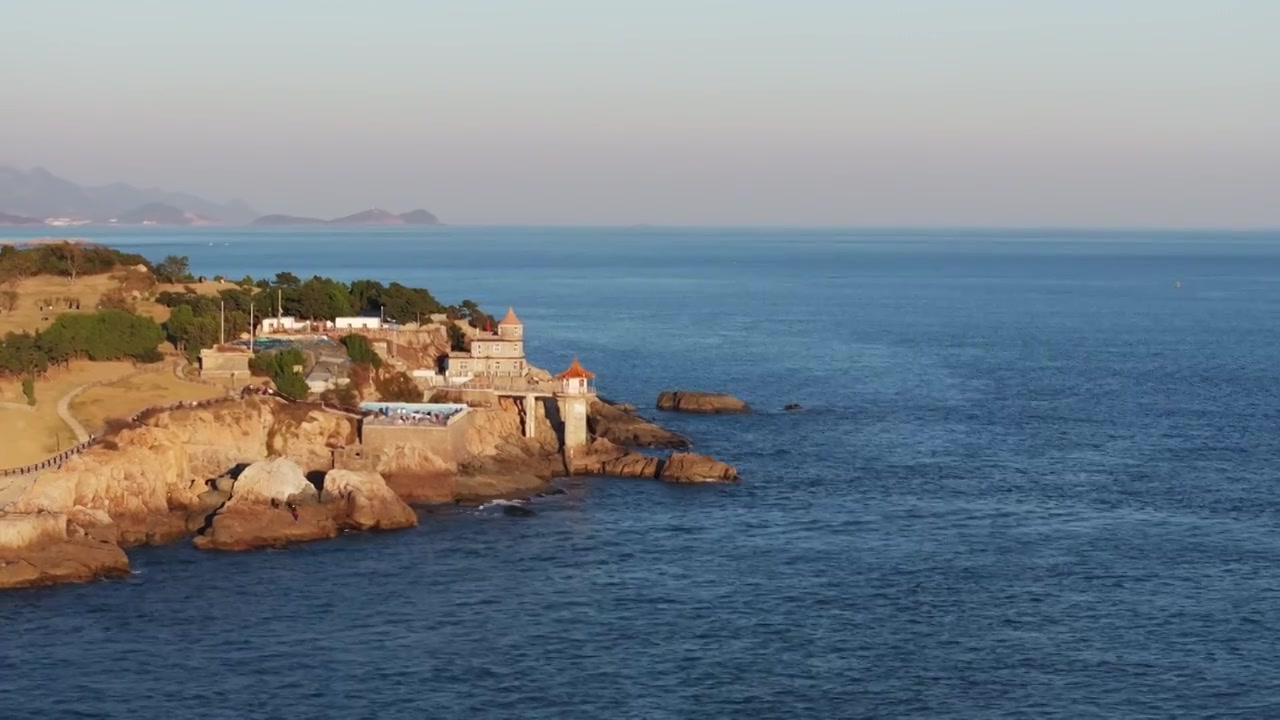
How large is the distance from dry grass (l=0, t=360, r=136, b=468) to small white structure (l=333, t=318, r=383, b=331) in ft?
51.6

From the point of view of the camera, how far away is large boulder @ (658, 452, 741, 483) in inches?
3066

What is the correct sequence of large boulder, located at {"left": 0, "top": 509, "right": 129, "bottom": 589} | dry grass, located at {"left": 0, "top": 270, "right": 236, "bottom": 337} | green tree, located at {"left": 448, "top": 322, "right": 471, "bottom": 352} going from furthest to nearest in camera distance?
green tree, located at {"left": 448, "top": 322, "right": 471, "bottom": 352} < dry grass, located at {"left": 0, "top": 270, "right": 236, "bottom": 337} < large boulder, located at {"left": 0, "top": 509, "right": 129, "bottom": 589}

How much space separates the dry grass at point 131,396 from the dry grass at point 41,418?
134 centimetres

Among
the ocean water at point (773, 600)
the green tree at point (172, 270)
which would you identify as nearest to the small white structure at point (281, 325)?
the ocean water at point (773, 600)

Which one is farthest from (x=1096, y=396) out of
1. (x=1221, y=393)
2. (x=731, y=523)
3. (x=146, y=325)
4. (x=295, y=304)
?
(x=146, y=325)

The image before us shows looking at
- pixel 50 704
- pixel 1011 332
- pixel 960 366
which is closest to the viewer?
pixel 50 704

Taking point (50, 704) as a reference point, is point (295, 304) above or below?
above

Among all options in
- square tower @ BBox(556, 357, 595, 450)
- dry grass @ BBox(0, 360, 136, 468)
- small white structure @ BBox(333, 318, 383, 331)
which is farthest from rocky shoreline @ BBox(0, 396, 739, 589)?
small white structure @ BBox(333, 318, 383, 331)

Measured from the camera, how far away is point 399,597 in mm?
56094

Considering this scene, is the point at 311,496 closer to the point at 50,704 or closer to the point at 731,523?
the point at 731,523

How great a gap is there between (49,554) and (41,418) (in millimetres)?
18755

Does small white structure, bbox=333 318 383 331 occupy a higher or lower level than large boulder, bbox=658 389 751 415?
higher

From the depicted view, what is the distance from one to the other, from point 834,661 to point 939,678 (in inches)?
141

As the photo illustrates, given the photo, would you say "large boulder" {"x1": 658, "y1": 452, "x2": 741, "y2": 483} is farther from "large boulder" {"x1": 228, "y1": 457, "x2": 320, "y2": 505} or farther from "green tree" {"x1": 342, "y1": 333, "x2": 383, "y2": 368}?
"green tree" {"x1": 342, "y1": 333, "x2": 383, "y2": 368}
